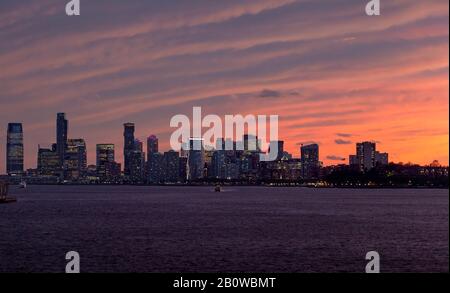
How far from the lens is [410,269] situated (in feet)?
177

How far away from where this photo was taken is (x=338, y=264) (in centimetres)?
5609
